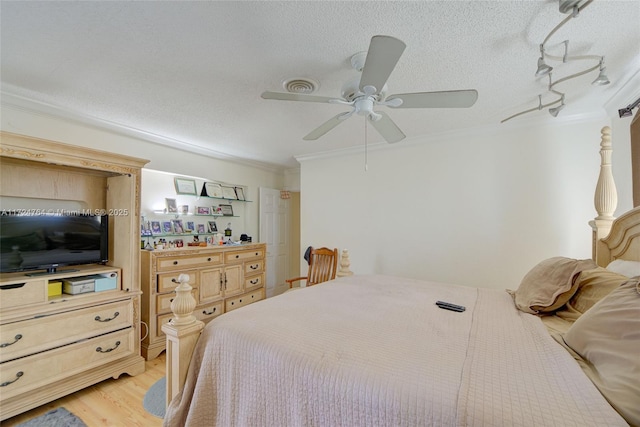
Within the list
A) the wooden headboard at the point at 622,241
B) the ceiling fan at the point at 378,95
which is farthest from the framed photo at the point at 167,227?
the wooden headboard at the point at 622,241

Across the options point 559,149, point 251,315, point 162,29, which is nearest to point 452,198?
point 559,149

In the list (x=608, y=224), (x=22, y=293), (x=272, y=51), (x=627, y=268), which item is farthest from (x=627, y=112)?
Answer: (x=22, y=293)

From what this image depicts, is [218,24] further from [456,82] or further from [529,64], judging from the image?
[529,64]

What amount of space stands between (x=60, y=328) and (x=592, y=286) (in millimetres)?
3549

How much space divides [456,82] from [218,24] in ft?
5.34

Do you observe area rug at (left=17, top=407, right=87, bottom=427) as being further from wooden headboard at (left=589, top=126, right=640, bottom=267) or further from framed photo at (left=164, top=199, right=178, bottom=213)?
wooden headboard at (left=589, top=126, right=640, bottom=267)

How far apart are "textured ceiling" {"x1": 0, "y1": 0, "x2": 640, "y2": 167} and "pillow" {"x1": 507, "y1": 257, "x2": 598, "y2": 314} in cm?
129

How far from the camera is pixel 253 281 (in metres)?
3.96

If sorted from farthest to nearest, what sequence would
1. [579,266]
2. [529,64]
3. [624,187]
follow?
[624,187] → [529,64] → [579,266]

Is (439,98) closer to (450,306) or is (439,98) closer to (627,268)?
(450,306)

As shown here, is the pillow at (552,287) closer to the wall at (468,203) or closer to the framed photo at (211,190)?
the wall at (468,203)

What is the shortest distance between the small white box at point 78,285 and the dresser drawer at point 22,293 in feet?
0.60

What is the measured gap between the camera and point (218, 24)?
143 cm

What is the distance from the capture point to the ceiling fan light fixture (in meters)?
1.96
